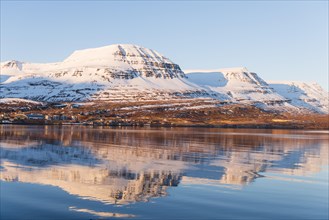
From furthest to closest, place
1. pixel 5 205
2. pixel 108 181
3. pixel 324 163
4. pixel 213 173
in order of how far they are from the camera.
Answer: pixel 324 163, pixel 213 173, pixel 108 181, pixel 5 205

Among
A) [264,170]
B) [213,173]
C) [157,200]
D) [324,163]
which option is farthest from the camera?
[324,163]

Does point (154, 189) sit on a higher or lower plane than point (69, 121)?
higher

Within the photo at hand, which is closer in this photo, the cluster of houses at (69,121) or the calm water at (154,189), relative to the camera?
the calm water at (154,189)

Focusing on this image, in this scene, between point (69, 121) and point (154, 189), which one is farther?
point (69, 121)

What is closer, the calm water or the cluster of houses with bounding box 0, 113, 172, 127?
the calm water

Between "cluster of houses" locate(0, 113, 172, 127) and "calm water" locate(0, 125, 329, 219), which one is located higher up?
"calm water" locate(0, 125, 329, 219)

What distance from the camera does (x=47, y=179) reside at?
2539 centimetres

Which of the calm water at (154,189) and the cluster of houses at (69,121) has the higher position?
the calm water at (154,189)

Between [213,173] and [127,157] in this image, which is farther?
[127,157]

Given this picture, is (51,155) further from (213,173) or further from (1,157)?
(213,173)

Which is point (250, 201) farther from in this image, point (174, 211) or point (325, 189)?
point (325, 189)

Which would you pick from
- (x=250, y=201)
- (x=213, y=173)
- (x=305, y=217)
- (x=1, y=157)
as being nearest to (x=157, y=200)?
(x=250, y=201)

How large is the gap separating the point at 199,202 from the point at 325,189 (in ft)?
31.6

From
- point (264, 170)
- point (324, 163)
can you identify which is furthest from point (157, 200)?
point (324, 163)
